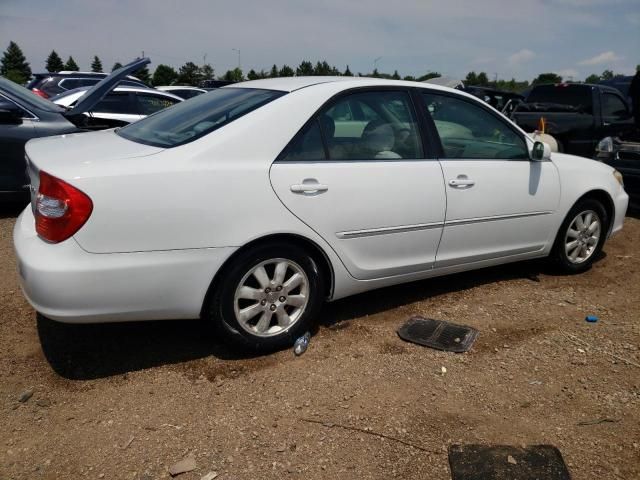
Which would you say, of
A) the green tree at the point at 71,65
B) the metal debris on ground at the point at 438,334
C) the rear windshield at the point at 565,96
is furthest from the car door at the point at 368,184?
the green tree at the point at 71,65

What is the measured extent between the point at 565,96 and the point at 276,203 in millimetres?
8403

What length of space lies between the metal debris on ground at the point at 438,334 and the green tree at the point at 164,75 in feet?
149

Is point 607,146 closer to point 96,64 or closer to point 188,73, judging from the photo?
point 188,73

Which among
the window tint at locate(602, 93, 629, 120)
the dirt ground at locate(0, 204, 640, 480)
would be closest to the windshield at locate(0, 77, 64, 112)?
the dirt ground at locate(0, 204, 640, 480)

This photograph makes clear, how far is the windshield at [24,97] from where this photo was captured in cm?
593

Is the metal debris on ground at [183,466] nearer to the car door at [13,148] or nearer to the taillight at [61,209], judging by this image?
the taillight at [61,209]

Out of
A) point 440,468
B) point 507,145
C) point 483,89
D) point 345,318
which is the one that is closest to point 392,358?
point 345,318

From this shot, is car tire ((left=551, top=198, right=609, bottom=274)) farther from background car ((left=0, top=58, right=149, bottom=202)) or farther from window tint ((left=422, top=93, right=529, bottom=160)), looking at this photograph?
background car ((left=0, top=58, right=149, bottom=202))

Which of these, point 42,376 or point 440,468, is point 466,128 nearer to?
point 440,468

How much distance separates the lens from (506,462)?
2.43 metres

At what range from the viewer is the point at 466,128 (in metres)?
4.00

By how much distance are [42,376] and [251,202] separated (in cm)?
146

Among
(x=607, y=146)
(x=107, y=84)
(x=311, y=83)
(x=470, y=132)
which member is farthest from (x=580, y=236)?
(x=107, y=84)

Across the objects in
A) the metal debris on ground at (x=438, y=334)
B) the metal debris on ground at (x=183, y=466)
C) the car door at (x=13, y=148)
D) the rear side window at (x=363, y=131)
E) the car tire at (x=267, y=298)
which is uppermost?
the rear side window at (x=363, y=131)
